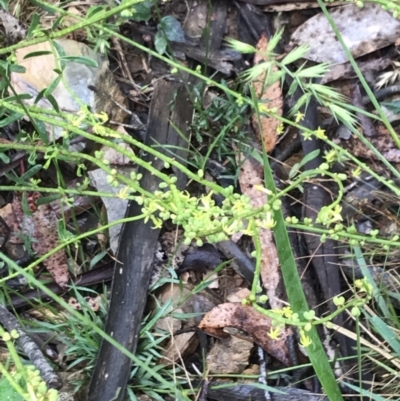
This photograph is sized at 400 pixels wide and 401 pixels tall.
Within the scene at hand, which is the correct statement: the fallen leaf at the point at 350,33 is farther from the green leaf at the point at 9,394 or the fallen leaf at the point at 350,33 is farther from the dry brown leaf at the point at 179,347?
the green leaf at the point at 9,394

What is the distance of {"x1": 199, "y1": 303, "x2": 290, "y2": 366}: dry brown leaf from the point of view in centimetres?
135

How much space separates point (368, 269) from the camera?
1.37 meters

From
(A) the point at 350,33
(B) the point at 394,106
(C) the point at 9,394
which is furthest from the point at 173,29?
(C) the point at 9,394

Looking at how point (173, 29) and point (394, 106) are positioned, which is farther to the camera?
point (173, 29)

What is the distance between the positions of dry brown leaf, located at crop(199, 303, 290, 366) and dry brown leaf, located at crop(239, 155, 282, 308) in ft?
0.20

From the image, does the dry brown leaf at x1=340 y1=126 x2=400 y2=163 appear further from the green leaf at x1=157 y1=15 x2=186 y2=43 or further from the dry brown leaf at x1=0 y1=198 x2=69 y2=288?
the dry brown leaf at x1=0 y1=198 x2=69 y2=288

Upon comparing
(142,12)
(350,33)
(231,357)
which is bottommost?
(231,357)

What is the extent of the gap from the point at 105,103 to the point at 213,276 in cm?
59

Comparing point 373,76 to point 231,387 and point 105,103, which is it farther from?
point 231,387

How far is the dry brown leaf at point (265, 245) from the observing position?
1404 mm

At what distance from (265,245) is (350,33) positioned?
68 centimetres

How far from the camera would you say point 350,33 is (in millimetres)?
1589

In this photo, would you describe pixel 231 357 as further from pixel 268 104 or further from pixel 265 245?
pixel 268 104

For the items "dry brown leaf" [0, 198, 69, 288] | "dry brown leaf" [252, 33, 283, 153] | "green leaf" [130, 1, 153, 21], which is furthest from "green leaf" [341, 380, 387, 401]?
"green leaf" [130, 1, 153, 21]
